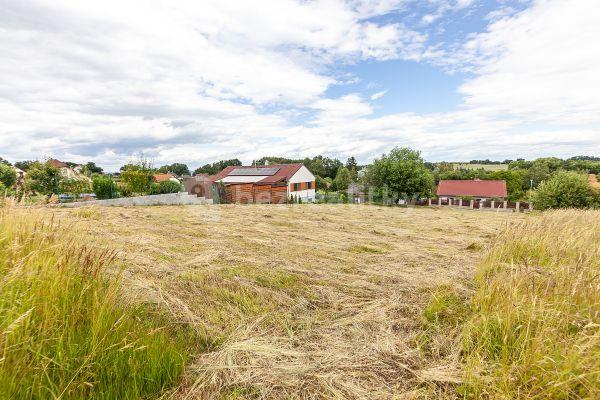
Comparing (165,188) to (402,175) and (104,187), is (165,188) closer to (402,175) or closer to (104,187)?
(104,187)

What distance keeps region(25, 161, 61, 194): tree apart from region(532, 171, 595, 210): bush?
3387 centimetres

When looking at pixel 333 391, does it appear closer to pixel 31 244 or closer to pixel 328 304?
pixel 328 304

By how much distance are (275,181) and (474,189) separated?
1437 inches

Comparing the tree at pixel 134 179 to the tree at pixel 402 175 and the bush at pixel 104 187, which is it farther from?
the tree at pixel 402 175

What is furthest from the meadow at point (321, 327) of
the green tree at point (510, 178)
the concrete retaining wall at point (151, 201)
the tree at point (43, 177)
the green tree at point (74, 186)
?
the green tree at point (510, 178)

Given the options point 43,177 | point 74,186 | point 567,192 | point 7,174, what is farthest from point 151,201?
point 567,192

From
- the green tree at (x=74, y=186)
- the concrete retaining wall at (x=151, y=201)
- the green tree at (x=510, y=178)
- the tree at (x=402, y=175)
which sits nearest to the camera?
the concrete retaining wall at (x=151, y=201)

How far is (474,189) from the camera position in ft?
161

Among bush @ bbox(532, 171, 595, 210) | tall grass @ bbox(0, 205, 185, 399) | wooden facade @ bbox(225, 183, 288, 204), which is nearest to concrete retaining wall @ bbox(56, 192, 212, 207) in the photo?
wooden facade @ bbox(225, 183, 288, 204)

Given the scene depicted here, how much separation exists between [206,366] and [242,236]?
4997 millimetres

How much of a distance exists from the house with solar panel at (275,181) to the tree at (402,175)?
8.16 m

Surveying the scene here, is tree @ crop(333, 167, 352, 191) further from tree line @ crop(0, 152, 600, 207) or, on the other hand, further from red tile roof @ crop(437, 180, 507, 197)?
red tile roof @ crop(437, 180, 507, 197)

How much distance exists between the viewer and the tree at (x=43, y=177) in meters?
14.6

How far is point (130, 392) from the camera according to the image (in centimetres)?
179
